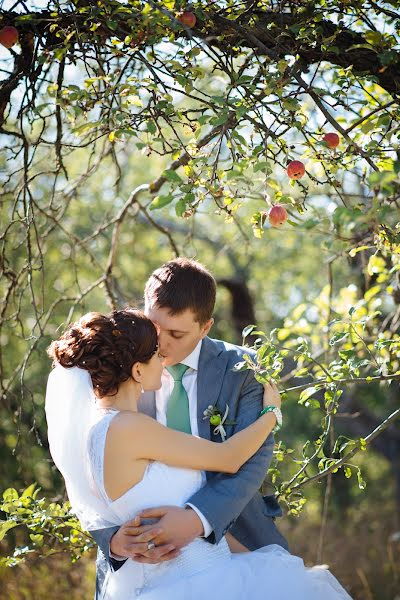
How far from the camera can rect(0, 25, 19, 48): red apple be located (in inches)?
108

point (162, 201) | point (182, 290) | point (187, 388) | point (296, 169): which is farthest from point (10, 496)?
point (296, 169)

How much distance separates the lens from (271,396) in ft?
9.09

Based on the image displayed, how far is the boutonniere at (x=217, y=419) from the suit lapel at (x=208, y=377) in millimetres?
17

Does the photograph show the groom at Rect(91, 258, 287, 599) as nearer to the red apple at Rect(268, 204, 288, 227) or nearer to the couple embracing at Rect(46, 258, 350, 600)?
the couple embracing at Rect(46, 258, 350, 600)

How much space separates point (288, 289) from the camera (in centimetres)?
1175

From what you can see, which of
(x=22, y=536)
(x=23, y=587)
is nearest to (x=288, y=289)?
(x=22, y=536)

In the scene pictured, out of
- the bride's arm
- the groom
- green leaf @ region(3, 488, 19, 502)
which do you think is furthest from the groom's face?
green leaf @ region(3, 488, 19, 502)

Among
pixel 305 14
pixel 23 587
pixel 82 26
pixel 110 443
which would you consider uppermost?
pixel 82 26

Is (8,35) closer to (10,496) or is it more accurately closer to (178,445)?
(178,445)

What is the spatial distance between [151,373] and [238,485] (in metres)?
0.44

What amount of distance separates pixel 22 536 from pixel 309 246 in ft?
20.5

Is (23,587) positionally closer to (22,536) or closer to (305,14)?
(22,536)

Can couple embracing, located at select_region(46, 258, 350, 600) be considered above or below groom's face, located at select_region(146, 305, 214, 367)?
below

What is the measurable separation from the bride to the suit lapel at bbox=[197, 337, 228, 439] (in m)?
0.18
